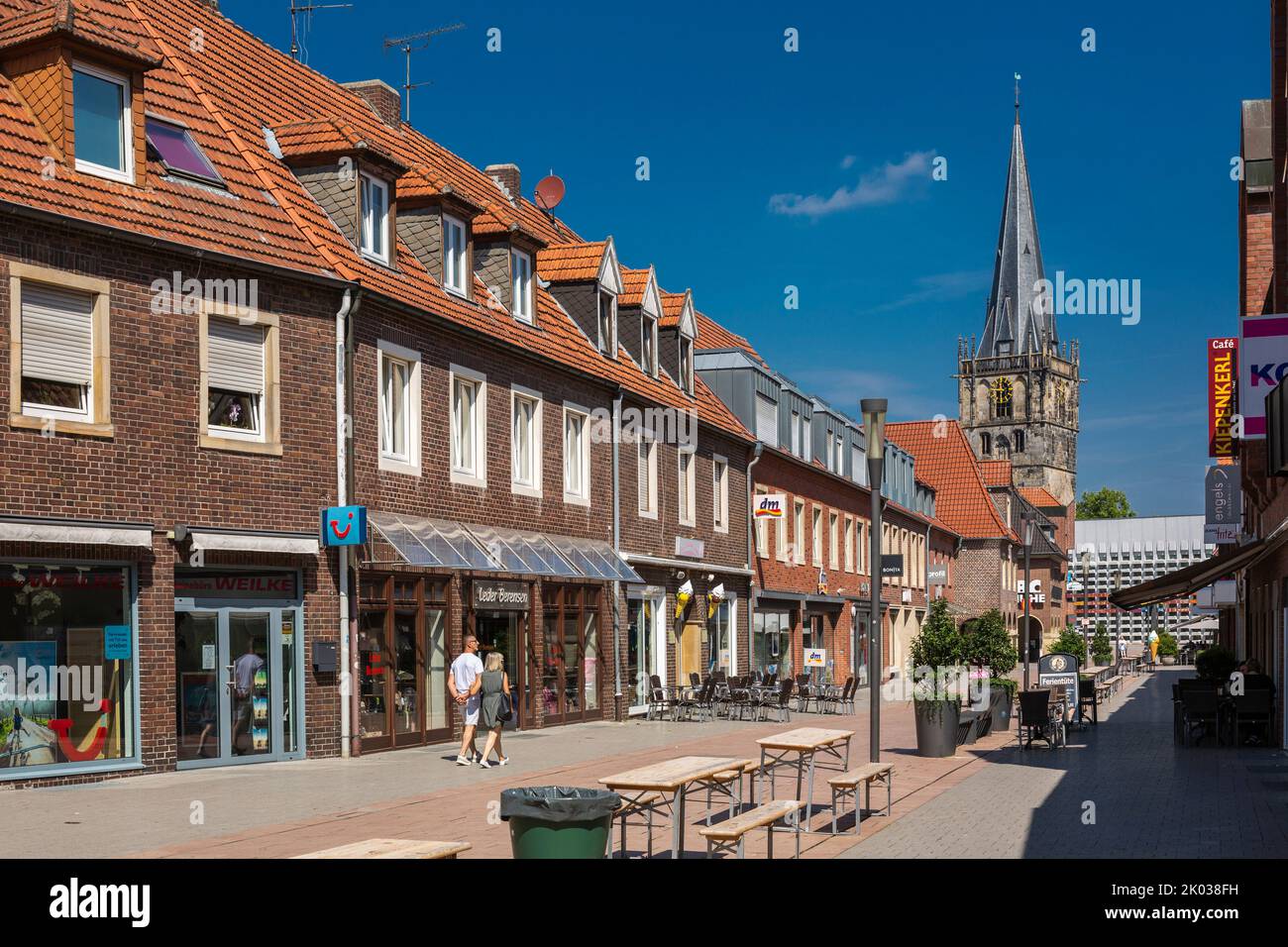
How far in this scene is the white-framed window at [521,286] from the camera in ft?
87.9

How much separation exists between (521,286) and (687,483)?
7.99 metres

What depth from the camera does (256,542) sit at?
18656 millimetres

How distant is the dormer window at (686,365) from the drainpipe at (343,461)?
49.1 ft

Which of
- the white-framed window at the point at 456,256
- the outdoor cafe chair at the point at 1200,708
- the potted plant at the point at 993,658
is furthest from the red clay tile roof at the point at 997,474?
the white-framed window at the point at 456,256

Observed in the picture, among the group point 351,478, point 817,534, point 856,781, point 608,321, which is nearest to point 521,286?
point 608,321

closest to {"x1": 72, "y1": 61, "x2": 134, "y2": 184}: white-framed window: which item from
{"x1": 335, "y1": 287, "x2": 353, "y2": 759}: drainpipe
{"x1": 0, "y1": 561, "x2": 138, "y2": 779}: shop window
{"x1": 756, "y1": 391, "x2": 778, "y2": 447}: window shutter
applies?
{"x1": 335, "y1": 287, "x2": 353, "y2": 759}: drainpipe

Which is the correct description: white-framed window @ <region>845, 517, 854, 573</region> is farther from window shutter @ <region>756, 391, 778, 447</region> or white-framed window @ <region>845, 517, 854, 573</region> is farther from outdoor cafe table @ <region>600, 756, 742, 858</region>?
outdoor cafe table @ <region>600, 756, 742, 858</region>

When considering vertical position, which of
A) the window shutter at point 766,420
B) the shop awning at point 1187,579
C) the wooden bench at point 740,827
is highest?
the window shutter at point 766,420

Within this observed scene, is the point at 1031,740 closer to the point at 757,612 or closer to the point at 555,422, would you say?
the point at 555,422

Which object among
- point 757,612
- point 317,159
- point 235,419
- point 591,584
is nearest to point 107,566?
point 235,419

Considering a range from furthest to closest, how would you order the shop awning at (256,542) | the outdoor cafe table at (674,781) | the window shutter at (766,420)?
1. the window shutter at (766,420)
2. the shop awning at (256,542)
3. the outdoor cafe table at (674,781)

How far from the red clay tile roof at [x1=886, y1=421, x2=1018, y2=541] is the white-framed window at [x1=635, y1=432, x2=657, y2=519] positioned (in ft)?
154

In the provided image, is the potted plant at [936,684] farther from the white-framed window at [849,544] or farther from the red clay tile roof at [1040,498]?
the red clay tile roof at [1040,498]

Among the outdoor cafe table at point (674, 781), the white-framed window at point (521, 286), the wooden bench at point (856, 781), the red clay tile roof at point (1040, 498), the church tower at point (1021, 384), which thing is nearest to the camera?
the outdoor cafe table at point (674, 781)
